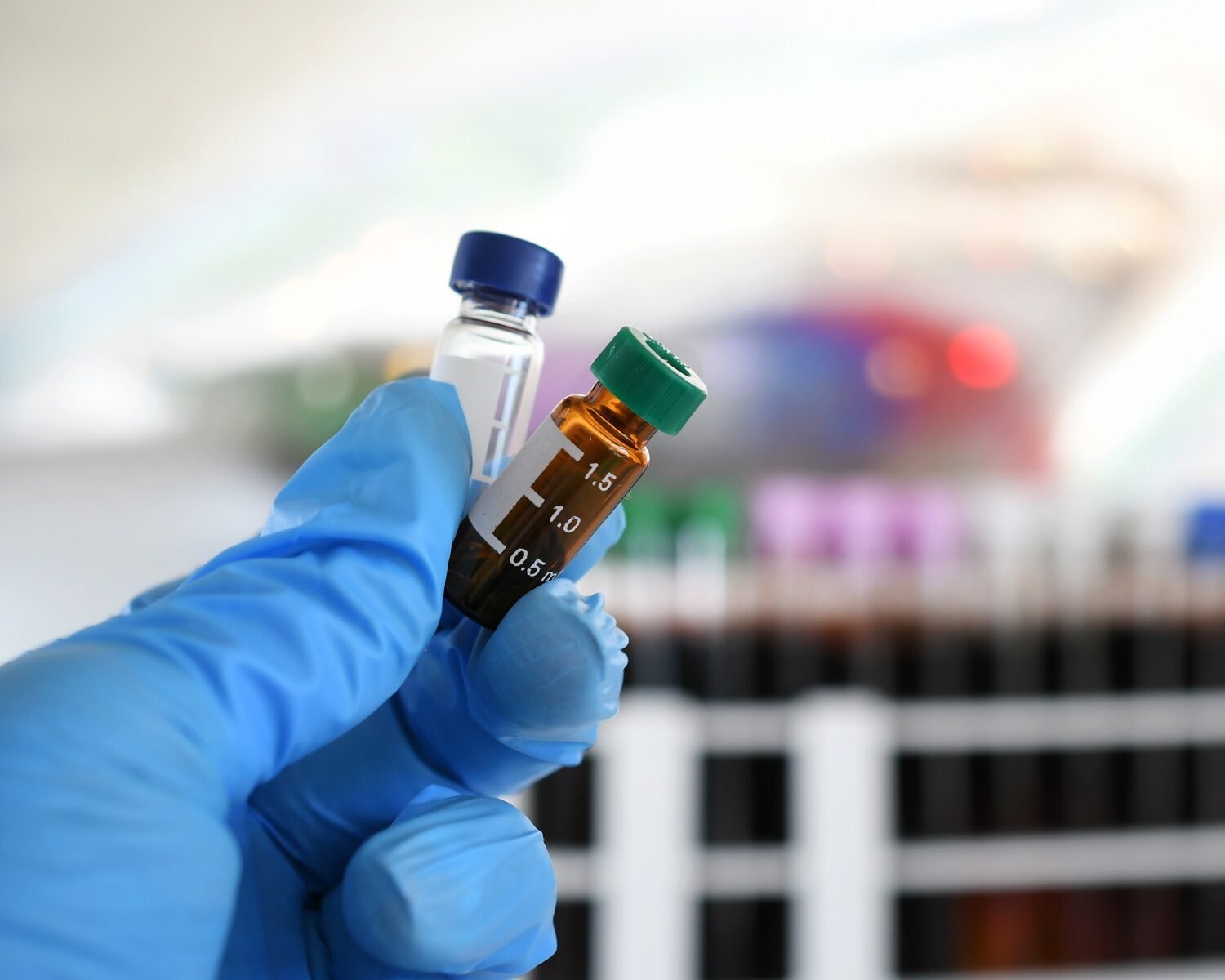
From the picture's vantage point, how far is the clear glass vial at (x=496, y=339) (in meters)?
0.46

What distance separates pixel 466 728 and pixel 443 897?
0.35ft

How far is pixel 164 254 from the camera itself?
4.74ft

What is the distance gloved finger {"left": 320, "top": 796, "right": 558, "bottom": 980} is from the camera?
1.30 ft

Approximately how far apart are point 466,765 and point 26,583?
135 cm

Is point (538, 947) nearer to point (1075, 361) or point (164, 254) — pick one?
point (164, 254)

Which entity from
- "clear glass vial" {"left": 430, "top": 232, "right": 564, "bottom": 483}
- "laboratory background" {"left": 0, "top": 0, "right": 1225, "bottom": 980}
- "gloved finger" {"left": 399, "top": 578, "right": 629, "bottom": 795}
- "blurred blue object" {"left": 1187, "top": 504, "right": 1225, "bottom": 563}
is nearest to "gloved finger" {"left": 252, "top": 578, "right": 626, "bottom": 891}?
"gloved finger" {"left": 399, "top": 578, "right": 629, "bottom": 795}

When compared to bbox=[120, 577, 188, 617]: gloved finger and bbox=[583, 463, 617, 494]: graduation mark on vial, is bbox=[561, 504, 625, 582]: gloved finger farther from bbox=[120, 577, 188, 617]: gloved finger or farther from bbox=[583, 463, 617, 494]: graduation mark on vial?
bbox=[120, 577, 188, 617]: gloved finger

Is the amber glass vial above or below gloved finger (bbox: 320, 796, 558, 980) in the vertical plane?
above

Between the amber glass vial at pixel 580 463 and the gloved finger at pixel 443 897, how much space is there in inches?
3.9

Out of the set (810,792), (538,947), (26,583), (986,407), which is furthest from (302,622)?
(986,407)

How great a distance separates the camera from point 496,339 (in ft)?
1.65

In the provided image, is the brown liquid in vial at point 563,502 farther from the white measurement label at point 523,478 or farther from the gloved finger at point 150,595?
the gloved finger at point 150,595

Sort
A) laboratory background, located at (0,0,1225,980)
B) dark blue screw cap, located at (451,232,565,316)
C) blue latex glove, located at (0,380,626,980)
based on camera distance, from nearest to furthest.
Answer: blue latex glove, located at (0,380,626,980), dark blue screw cap, located at (451,232,565,316), laboratory background, located at (0,0,1225,980)

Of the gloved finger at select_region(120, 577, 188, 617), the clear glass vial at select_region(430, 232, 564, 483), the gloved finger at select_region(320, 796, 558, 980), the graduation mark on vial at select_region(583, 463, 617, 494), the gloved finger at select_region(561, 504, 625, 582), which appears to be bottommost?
the gloved finger at select_region(320, 796, 558, 980)
